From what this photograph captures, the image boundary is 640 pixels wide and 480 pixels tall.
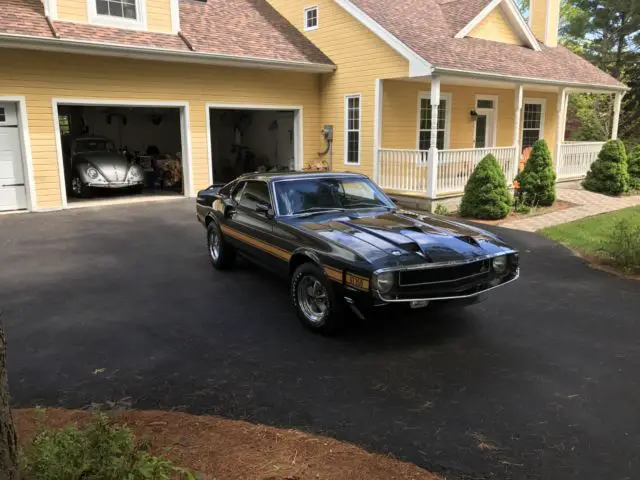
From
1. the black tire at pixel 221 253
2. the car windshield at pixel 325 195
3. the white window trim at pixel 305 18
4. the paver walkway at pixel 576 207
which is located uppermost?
the white window trim at pixel 305 18

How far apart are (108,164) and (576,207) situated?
41.9 ft

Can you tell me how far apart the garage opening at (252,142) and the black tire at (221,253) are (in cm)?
947

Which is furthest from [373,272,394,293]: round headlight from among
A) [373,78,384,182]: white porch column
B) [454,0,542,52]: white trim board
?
[454,0,542,52]: white trim board

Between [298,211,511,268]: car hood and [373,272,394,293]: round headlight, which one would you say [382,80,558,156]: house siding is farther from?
[373,272,394,293]: round headlight

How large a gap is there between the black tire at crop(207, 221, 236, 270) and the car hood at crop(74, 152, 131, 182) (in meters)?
7.89

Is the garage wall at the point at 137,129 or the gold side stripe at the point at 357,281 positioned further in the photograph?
the garage wall at the point at 137,129

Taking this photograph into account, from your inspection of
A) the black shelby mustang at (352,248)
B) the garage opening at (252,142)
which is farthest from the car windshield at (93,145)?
the black shelby mustang at (352,248)

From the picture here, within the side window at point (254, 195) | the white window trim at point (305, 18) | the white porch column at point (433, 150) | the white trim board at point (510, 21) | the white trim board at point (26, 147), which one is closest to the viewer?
the side window at point (254, 195)

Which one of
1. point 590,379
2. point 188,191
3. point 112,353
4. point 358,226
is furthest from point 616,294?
point 188,191

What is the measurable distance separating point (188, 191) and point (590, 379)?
40.6 feet

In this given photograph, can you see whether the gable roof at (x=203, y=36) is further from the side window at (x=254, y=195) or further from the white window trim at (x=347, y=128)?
the side window at (x=254, y=195)

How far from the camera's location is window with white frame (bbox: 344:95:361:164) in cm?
1573

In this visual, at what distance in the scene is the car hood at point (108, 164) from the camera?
14.4 metres

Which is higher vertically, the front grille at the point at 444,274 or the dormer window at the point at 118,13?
the dormer window at the point at 118,13
